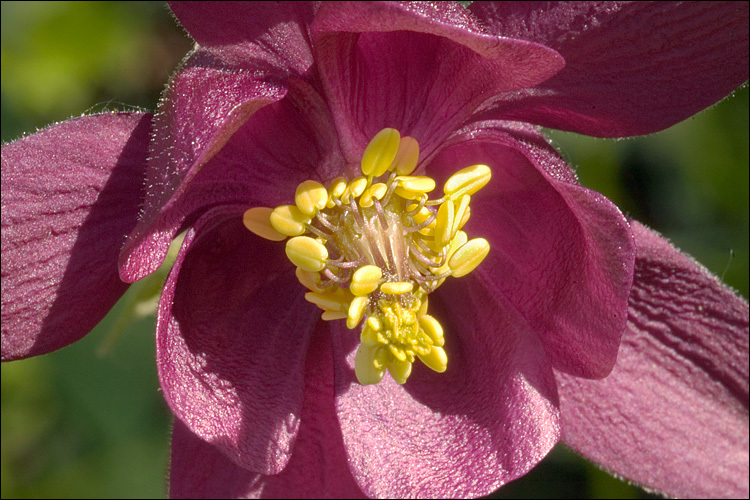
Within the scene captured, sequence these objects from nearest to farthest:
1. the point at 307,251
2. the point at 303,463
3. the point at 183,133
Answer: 1. the point at 183,133
2. the point at 307,251
3. the point at 303,463

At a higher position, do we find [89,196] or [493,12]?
[493,12]

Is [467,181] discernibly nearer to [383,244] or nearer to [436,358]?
[383,244]

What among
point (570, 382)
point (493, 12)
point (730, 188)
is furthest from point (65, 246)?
point (730, 188)

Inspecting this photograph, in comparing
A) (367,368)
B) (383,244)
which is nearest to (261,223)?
(383,244)

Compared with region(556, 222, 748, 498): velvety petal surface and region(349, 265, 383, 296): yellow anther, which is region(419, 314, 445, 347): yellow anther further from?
region(556, 222, 748, 498): velvety petal surface

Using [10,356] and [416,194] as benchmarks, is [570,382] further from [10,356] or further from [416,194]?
[10,356]

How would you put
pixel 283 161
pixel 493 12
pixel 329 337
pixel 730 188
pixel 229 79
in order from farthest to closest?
pixel 730 188
pixel 329 337
pixel 283 161
pixel 493 12
pixel 229 79

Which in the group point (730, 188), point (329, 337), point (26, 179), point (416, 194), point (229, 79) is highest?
point (229, 79)

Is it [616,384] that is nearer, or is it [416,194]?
[416,194]
